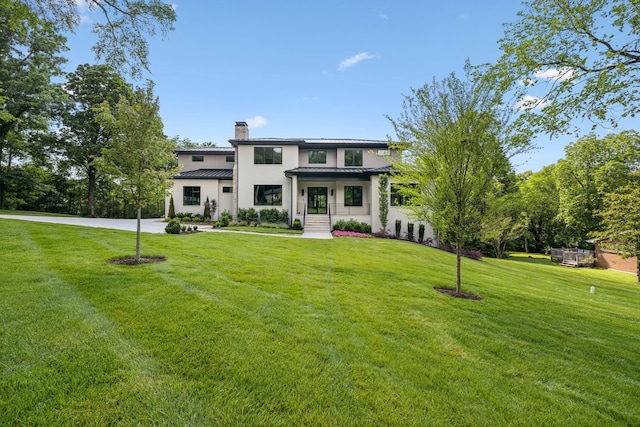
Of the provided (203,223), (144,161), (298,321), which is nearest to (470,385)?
(298,321)

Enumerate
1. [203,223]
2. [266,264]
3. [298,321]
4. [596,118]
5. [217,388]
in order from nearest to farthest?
[217,388] < [298,321] < [596,118] < [266,264] < [203,223]

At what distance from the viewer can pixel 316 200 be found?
72.2 ft

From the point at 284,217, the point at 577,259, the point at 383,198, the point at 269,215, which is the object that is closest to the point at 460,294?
the point at 383,198

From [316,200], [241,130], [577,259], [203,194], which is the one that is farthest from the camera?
[577,259]

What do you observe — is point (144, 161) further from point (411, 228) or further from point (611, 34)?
point (411, 228)

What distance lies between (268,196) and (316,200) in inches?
146

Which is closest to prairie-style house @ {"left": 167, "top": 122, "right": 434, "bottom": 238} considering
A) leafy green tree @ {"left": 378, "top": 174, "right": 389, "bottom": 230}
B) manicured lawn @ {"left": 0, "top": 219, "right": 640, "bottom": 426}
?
leafy green tree @ {"left": 378, "top": 174, "right": 389, "bottom": 230}

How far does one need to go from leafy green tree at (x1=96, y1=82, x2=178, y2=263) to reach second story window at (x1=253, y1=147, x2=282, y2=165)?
1347cm

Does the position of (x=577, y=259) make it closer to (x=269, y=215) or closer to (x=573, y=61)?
(x=269, y=215)

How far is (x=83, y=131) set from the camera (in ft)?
81.4

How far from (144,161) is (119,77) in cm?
256

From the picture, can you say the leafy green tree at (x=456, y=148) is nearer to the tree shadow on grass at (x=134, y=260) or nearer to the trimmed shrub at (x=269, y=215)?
the tree shadow on grass at (x=134, y=260)

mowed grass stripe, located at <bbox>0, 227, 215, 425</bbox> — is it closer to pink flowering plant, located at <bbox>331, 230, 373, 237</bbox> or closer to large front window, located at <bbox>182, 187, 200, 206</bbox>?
pink flowering plant, located at <bbox>331, 230, 373, 237</bbox>

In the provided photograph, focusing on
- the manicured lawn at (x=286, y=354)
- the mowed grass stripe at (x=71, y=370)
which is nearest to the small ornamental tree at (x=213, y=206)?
the manicured lawn at (x=286, y=354)
